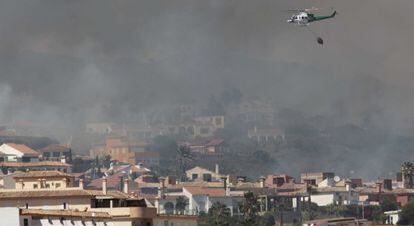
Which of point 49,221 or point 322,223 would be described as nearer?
point 49,221

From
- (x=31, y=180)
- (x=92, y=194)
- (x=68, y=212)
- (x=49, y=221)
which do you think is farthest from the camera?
(x=31, y=180)

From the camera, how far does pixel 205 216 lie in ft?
645

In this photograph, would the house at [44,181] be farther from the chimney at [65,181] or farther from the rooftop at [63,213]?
the rooftop at [63,213]

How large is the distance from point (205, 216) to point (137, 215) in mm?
88303

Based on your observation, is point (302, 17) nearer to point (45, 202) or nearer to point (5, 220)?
point (45, 202)

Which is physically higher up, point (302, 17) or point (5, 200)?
point (302, 17)

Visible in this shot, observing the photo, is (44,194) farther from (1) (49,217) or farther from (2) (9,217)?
(2) (9,217)

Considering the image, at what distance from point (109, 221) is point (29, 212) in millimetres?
13296

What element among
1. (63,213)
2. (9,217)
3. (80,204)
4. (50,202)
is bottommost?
(9,217)

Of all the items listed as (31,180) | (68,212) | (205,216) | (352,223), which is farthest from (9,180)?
(68,212)

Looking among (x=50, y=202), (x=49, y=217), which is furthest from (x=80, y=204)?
(x=49, y=217)

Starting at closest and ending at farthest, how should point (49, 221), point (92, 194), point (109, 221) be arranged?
point (49, 221)
point (109, 221)
point (92, 194)

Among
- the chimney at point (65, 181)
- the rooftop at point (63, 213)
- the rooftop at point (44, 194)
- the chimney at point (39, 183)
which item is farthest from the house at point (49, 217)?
the chimney at point (65, 181)

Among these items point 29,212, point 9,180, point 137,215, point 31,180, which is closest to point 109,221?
point 137,215
